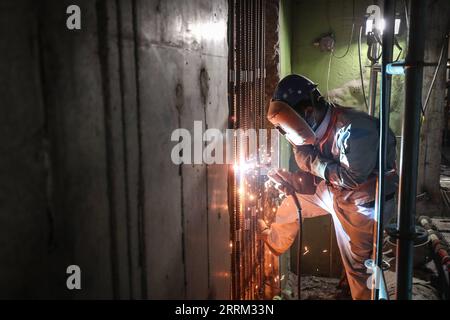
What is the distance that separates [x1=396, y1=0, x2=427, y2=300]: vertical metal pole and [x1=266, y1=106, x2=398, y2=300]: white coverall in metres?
2.26

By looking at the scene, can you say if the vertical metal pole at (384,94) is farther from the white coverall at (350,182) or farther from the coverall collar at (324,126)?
the coverall collar at (324,126)

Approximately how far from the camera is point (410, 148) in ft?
8.25

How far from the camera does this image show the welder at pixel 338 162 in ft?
15.9

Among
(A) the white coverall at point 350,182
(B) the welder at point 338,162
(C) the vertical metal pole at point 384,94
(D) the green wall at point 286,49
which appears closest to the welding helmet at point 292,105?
(B) the welder at point 338,162

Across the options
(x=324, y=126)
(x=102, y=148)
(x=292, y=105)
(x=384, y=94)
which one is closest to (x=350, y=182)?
(x=324, y=126)

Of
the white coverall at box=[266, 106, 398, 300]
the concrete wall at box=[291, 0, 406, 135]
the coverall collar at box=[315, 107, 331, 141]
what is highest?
the concrete wall at box=[291, 0, 406, 135]

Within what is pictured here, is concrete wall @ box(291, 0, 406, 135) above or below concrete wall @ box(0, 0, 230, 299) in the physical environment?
above

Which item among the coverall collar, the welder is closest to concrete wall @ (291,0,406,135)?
the welder

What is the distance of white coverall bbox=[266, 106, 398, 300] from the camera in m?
4.83

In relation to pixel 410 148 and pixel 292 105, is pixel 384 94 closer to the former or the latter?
pixel 410 148

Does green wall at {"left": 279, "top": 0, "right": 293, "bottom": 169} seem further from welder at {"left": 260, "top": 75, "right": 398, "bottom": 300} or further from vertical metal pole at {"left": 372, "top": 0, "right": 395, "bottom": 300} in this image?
vertical metal pole at {"left": 372, "top": 0, "right": 395, "bottom": 300}

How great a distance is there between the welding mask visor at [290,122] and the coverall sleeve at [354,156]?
43 cm
